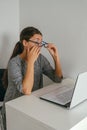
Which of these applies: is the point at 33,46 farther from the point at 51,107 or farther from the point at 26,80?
the point at 51,107

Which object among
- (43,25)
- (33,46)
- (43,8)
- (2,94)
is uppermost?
(43,8)

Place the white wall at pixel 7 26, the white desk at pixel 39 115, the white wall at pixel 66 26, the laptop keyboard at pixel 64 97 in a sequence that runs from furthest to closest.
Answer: the white wall at pixel 7 26
the white wall at pixel 66 26
the laptop keyboard at pixel 64 97
the white desk at pixel 39 115

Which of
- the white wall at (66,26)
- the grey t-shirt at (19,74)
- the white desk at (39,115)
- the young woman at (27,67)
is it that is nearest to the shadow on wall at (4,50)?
the white wall at (66,26)

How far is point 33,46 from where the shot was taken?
57.1 inches

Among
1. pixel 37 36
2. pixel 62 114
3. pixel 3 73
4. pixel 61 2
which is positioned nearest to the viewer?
pixel 62 114

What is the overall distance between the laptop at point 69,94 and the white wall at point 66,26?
0.26 meters

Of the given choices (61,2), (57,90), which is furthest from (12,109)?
(61,2)

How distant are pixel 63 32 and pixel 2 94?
0.73 m

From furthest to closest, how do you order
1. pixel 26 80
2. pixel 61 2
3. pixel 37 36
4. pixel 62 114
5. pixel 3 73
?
pixel 3 73 → pixel 61 2 → pixel 37 36 → pixel 26 80 → pixel 62 114

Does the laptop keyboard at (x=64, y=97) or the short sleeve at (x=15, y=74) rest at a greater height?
the short sleeve at (x=15, y=74)

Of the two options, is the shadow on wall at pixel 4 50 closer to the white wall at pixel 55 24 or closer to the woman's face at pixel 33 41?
the white wall at pixel 55 24

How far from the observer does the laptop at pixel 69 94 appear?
1113 millimetres

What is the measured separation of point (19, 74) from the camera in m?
1.41

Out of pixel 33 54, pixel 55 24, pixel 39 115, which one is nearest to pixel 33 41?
pixel 33 54
